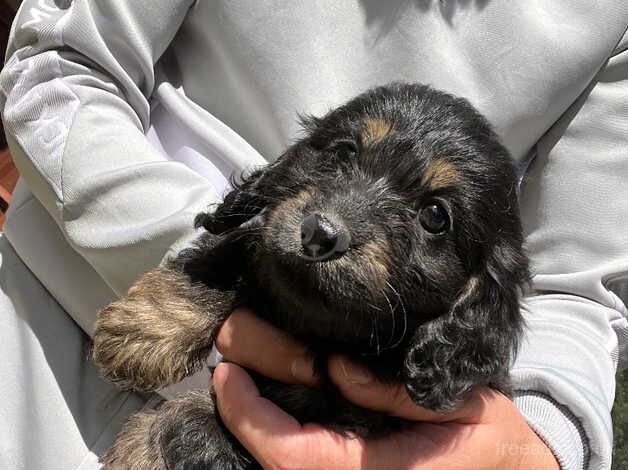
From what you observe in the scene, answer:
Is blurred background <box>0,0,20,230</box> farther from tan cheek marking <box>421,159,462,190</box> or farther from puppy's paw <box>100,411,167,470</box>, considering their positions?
tan cheek marking <box>421,159,462,190</box>

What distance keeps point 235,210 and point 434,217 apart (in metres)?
0.62

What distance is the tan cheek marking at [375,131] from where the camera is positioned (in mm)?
1737

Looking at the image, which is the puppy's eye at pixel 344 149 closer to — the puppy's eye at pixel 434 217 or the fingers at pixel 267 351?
the puppy's eye at pixel 434 217

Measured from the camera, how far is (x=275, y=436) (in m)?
1.67

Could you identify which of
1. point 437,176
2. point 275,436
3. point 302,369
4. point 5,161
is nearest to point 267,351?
point 302,369

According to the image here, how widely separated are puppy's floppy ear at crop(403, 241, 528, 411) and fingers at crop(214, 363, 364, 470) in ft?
0.87

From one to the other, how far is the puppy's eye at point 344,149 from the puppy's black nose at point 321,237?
0.34 m

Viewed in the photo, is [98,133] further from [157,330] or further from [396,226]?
[396,226]

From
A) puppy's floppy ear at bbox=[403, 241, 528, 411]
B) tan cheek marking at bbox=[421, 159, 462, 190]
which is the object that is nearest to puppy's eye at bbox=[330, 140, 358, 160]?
tan cheek marking at bbox=[421, 159, 462, 190]

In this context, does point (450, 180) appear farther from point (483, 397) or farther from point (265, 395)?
point (265, 395)

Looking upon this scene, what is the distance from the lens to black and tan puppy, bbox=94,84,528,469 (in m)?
1.59

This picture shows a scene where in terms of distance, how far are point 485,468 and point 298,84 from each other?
4.67 feet

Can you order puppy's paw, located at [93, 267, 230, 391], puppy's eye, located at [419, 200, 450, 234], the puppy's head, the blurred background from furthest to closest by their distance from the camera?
1. the blurred background
2. puppy's paw, located at [93, 267, 230, 391]
3. puppy's eye, located at [419, 200, 450, 234]
4. the puppy's head

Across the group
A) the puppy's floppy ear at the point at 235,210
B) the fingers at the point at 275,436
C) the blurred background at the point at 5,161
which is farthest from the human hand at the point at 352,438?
the blurred background at the point at 5,161
